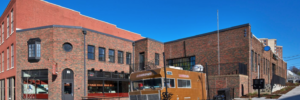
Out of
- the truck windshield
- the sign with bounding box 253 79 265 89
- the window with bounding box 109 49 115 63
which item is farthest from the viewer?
the window with bounding box 109 49 115 63

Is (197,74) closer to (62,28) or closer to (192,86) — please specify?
(192,86)

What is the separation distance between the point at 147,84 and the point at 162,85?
1340mm

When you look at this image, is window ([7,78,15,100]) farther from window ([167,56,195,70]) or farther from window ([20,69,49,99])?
window ([167,56,195,70])

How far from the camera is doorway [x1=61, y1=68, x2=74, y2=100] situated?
68.3 ft

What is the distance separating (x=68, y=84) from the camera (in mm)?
21188

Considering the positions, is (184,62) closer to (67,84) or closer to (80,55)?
(80,55)

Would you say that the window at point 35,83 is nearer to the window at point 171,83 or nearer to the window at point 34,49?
the window at point 34,49

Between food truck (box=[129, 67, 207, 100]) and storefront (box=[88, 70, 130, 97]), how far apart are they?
726 centimetres

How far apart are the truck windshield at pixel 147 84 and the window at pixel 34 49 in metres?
10.5

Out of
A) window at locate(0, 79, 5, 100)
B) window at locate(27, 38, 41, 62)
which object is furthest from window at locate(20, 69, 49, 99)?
window at locate(0, 79, 5, 100)

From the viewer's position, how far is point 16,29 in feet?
75.8

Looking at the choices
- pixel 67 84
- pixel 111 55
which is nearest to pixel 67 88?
pixel 67 84

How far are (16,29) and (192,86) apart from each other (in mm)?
18712

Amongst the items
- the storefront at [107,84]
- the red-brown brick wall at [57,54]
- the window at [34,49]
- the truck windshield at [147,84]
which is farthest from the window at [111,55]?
the truck windshield at [147,84]
